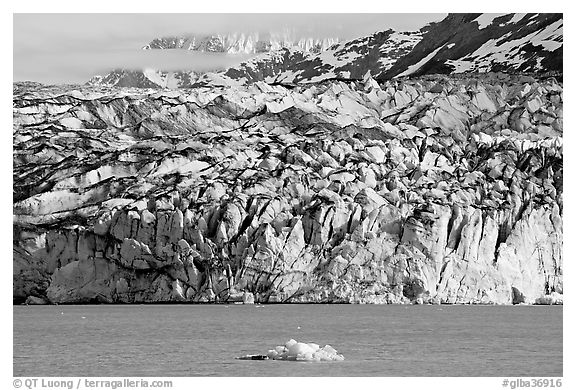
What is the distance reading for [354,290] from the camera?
47.3 meters

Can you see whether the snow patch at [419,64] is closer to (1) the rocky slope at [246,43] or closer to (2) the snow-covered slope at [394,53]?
(2) the snow-covered slope at [394,53]

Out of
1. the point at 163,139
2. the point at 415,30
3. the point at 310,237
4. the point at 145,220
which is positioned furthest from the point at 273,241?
the point at 415,30

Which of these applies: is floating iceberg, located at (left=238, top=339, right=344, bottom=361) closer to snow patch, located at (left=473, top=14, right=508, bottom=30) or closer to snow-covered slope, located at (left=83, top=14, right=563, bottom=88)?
snow-covered slope, located at (left=83, top=14, right=563, bottom=88)

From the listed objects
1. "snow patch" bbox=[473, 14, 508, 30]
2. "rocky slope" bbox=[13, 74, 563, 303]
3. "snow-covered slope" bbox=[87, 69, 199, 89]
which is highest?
"snow patch" bbox=[473, 14, 508, 30]

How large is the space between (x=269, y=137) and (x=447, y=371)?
1204 inches

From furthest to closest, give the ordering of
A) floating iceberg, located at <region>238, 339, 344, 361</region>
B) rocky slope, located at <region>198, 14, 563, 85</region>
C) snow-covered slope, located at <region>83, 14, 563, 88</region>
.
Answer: snow-covered slope, located at <region>83, 14, 563, 88</region> → rocky slope, located at <region>198, 14, 563, 85</region> → floating iceberg, located at <region>238, 339, 344, 361</region>

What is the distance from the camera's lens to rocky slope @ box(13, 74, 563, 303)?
47.5 m

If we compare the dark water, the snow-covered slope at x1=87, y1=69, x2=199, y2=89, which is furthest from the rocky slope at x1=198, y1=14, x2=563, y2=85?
the dark water

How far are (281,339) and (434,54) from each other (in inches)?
1753

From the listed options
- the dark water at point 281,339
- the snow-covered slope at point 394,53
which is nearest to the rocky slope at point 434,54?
the snow-covered slope at point 394,53

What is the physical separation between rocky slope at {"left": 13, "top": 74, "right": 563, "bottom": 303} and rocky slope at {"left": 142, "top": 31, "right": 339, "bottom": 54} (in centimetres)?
2249

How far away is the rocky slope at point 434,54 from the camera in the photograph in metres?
68.9

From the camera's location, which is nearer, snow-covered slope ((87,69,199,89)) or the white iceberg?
the white iceberg

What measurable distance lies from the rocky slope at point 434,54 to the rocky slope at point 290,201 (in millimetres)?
7008
